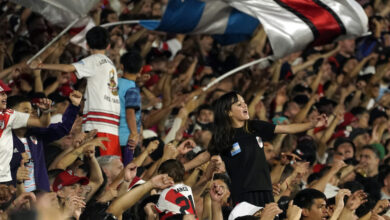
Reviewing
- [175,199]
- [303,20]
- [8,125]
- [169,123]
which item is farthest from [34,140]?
[303,20]

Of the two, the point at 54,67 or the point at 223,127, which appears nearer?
the point at 223,127

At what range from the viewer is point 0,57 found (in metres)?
7.79

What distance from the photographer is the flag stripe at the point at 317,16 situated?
8117 millimetres

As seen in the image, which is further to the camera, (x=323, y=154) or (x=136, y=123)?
(x=323, y=154)

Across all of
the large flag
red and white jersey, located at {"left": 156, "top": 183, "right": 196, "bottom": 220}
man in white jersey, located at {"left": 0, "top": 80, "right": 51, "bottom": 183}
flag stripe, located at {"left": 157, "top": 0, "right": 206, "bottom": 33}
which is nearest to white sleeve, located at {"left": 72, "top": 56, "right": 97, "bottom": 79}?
man in white jersey, located at {"left": 0, "top": 80, "right": 51, "bottom": 183}

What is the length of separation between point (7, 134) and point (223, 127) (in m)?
1.49

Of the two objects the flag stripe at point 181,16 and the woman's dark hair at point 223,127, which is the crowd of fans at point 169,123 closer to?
the woman's dark hair at point 223,127

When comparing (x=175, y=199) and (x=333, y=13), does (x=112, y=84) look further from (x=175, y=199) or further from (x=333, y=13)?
(x=333, y=13)

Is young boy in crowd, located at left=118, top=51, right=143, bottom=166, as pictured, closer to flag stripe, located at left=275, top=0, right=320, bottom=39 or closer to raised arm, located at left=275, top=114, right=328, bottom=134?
raised arm, located at left=275, top=114, right=328, bottom=134

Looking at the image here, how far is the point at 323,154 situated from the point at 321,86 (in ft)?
6.98

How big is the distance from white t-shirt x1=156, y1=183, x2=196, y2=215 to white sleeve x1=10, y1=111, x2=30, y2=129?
3.82ft

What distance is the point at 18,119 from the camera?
Result: 528cm

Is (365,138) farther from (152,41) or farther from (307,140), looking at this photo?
(152,41)

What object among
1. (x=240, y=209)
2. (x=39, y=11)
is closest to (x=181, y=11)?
(x=39, y=11)
